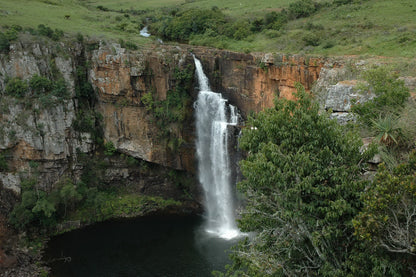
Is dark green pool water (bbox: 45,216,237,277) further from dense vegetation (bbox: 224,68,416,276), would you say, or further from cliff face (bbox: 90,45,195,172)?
dense vegetation (bbox: 224,68,416,276)

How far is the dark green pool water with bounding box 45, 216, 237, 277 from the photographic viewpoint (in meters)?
22.1

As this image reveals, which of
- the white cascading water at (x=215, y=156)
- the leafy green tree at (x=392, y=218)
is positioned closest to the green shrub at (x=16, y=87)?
the white cascading water at (x=215, y=156)

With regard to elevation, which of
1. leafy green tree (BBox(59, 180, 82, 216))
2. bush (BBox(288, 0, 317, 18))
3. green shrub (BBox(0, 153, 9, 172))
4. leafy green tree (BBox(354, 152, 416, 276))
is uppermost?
bush (BBox(288, 0, 317, 18))

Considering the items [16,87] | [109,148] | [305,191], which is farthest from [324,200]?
[16,87]

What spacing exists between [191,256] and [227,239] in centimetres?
337

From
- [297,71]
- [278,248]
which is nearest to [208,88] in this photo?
[297,71]

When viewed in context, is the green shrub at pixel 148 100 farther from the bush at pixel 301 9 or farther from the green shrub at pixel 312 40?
the bush at pixel 301 9

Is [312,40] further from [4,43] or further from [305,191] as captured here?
[4,43]

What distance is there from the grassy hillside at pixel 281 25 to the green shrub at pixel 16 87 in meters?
5.09

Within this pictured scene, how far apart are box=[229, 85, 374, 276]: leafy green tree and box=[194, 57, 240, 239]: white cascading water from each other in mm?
14853

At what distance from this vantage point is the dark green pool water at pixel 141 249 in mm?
22125

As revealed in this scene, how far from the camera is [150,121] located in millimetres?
28734

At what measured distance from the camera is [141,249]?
24.6m

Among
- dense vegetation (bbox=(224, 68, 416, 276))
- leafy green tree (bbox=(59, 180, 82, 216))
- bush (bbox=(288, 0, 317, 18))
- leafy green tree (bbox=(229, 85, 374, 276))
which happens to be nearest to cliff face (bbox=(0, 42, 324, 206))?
leafy green tree (bbox=(59, 180, 82, 216))
